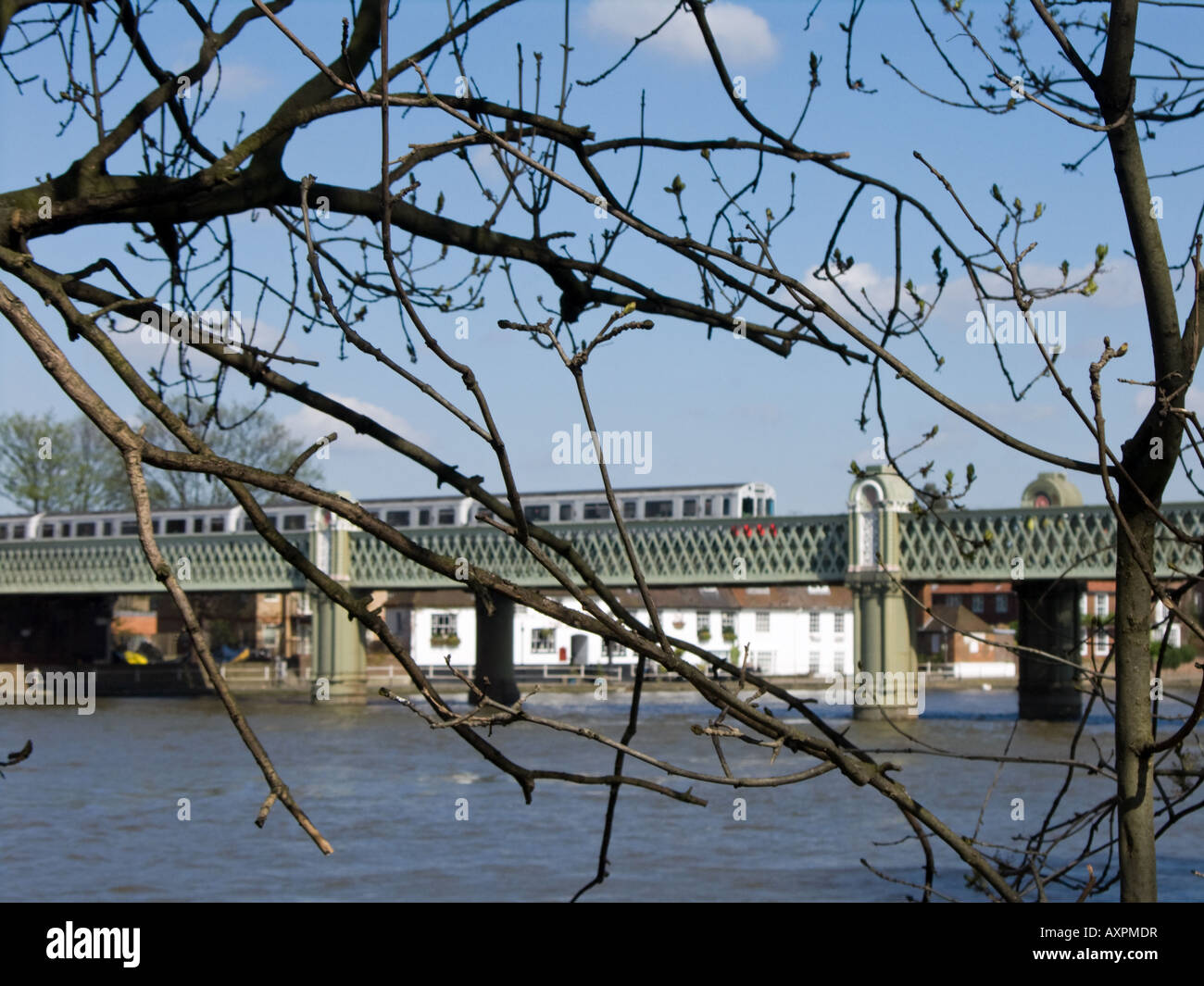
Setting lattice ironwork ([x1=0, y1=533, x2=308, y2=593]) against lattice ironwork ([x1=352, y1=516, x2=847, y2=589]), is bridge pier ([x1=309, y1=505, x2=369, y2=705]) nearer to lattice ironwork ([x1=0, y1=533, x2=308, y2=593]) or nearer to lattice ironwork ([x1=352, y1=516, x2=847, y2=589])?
lattice ironwork ([x1=0, y1=533, x2=308, y2=593])

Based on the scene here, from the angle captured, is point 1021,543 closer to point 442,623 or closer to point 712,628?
point 712,628

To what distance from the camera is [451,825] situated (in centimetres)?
2795

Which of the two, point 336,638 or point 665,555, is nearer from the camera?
point 665,555

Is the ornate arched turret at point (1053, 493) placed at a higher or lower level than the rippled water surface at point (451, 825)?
higher

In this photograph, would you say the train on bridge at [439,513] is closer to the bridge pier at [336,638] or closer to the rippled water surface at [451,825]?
the bridge pier at [336,638]

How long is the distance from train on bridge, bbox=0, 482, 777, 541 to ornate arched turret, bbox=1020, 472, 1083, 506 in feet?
32.7

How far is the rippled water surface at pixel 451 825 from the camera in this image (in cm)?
2158

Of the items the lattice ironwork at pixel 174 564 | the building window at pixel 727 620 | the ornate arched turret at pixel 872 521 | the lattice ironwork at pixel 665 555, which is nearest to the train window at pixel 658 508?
the lattice ironwork at pixel 665 555

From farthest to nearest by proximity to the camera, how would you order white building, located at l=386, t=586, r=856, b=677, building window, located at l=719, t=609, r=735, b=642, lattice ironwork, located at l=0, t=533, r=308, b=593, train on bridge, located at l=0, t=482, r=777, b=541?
building window, located at l=719, t=609, r=735, b=642 → white building, located at l=386, t=586, r=856, b=677 → lattice ironwork, located at l=0, t=533, r=308, b=593 → train on bridge, located at l=0, t=482, r=777, b=541

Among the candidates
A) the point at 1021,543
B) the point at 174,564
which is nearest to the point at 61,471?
the point at 174,564

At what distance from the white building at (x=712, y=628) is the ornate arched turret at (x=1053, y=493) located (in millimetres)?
18918

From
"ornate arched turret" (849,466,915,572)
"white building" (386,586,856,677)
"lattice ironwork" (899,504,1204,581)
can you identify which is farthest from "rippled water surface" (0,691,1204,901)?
"white building" (386,586,856,677)

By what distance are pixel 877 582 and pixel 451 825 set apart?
86.8ft

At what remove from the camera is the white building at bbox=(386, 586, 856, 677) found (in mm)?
86125
